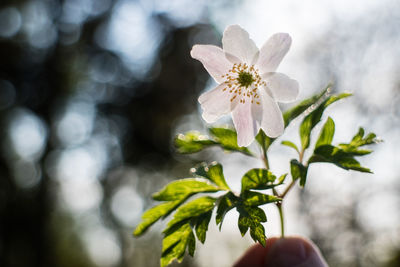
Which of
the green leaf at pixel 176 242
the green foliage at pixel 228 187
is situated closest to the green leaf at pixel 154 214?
the green foliage at pixel 228 187

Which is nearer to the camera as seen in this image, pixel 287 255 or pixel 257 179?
pixel 257 179

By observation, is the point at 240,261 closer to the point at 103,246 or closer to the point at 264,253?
the point at 264,253

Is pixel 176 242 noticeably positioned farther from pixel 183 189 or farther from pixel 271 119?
pixel 271 119

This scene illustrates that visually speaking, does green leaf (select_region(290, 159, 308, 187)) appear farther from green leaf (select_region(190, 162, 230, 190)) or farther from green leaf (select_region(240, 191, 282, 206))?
green leaf (select_region(190, 162, 230, 190))

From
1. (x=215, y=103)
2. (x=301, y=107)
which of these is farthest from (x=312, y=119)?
(x=215, y=103)

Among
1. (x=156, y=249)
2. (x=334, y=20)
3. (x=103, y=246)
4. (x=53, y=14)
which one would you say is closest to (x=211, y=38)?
(x=334, y=20)

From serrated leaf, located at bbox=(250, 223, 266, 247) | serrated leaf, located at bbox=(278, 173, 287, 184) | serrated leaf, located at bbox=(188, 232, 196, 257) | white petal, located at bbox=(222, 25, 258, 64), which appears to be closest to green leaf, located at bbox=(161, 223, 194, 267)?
serrated leaf, located at bbox=(188, 232, 196, 257)

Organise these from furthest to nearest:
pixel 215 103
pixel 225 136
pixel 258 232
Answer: pixel 225 136 < pixel 215 103 < pixel 258 232

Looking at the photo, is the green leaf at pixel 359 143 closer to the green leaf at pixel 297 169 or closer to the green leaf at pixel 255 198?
the green leaf at pixel 297 169
